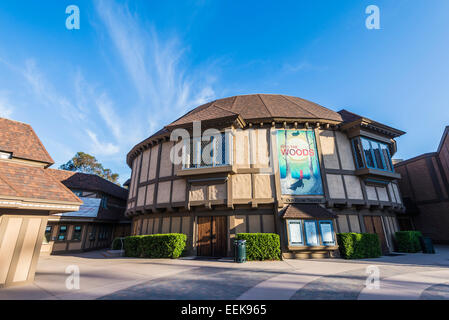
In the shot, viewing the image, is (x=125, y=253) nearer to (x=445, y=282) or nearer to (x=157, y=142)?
(x=157, y=142)

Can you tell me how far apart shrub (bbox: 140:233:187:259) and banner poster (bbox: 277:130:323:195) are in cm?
679

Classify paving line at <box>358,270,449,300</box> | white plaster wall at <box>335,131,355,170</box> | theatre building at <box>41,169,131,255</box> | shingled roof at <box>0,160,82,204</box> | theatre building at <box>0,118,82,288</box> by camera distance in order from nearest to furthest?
paving line at <box>358,270,449,300</box> < theatre building at <box>0,118,82,288</box> < shingled roof at <box>0,160,82,204</box> < white plaster wall at <box>335,131,355,170</box> < theatre building at <box>41,169,131,255</box>

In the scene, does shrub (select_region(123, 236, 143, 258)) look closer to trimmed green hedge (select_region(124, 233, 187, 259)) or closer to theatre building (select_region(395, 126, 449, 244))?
trimmed green hedge (select_region(124, 233, 187, 259))

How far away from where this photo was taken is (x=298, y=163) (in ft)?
41.4

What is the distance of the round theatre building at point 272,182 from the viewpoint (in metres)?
11.6

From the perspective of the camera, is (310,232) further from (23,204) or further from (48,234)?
(48,234)

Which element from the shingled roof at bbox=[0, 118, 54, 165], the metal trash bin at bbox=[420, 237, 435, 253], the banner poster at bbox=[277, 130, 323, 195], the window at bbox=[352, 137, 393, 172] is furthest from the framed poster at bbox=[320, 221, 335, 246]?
the shingled roof at bbox=[0, 118, 54, 165]

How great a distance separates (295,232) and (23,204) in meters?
11.5

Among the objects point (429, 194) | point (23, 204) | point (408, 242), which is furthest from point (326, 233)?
point (429, 194)

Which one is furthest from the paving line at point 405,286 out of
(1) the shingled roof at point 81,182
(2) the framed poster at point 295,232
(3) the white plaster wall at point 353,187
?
(1) the shingled roof at point 81,182

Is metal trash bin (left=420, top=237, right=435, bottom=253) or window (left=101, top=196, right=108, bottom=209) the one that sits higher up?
window (left=101, top=196, right=108, bottom=209)

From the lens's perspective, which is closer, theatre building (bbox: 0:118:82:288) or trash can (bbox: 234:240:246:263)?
theatre building (bbox: 0:118:82:288)

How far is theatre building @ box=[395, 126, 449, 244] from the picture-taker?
17812 mm
